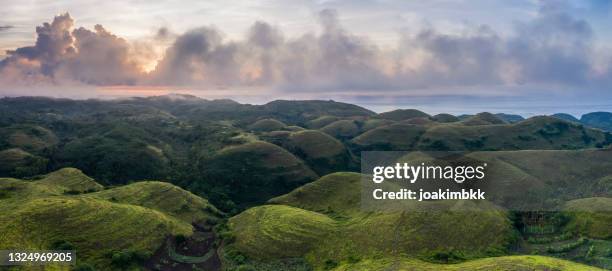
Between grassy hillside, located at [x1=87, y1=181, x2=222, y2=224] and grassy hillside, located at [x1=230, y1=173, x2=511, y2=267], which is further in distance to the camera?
grassy hillside, located at [x1=87, y1=181, x2=222, y2=224]

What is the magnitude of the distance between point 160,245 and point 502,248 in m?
72.8

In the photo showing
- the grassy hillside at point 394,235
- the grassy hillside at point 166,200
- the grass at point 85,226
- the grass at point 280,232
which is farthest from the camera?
the grassy hillside at point 166,200

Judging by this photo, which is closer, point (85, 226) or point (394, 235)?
point (394, 235)

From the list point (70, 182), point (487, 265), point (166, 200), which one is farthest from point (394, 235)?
point (70, 182)

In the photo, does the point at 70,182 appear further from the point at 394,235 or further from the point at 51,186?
the point at 394,235

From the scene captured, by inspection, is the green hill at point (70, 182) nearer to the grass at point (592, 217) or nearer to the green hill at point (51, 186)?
the green hill at point (51, 186)

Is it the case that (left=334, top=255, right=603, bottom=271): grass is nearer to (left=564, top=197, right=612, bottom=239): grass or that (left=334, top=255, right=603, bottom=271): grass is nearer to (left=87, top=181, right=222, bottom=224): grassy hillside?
(left=564, top=197, right=612, bottom=239): grass

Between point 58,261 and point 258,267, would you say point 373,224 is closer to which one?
point 258,267

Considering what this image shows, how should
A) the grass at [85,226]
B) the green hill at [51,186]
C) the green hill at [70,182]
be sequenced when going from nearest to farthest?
the grass at [85,226]
the green hill at [51,186]
the green hill at [70,182]

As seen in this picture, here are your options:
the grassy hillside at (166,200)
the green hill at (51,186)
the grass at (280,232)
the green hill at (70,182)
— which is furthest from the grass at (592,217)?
the green hill at (70,182)

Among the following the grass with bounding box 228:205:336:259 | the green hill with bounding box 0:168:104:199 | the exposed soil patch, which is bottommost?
the exposed soil patch

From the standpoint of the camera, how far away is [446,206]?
3959 inches

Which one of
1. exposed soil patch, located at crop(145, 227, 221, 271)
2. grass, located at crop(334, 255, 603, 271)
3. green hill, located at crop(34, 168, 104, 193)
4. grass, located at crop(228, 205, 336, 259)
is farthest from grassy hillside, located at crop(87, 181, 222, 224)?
grass, located at crop(334, 255, 603, 271)

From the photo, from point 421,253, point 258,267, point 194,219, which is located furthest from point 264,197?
point 421,253
